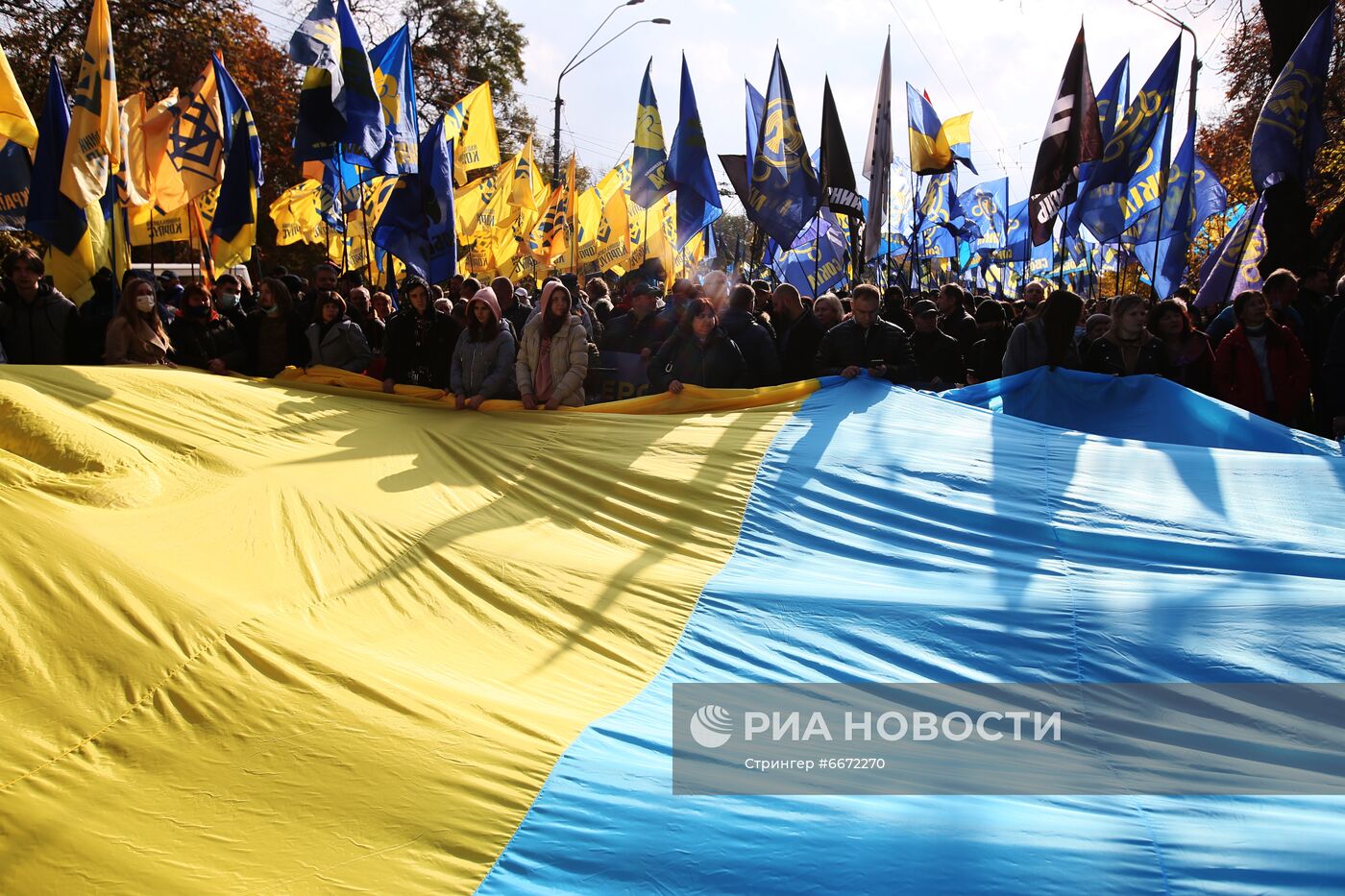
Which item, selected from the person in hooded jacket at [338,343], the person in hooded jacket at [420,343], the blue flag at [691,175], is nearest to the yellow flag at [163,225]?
the blue flag at [691,175]

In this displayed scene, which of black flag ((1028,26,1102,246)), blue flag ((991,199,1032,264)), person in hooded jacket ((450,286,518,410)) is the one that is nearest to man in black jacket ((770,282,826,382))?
person in hooded jacket ((450,286,518,410))

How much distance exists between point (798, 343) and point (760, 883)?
6.29 m

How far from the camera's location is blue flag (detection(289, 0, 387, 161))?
1119cm

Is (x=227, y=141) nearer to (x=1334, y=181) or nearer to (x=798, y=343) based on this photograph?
(x=798, y=343)

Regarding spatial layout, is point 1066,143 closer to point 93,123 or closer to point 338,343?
point 338,343

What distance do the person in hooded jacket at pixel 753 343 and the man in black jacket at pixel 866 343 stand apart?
60 cm

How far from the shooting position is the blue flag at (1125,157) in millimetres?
11664

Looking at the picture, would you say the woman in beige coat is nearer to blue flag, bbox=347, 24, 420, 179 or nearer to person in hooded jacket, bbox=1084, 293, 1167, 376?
person in hooded jacket, bbox=1084, 293, 1167, 376

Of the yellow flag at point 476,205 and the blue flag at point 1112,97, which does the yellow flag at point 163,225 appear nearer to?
the yellow flag at point 476,205

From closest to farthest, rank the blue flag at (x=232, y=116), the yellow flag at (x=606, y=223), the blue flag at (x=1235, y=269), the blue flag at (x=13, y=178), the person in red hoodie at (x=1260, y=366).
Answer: the person in red hoodie at (x=1260, y=366) < the blue flag at (x=1235, y=269) < the blue flag at (x=232, y=116) < the blue flag at (x=13, y=178) < the yellow flag at (x=606, y=223)

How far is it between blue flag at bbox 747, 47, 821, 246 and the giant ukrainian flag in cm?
508

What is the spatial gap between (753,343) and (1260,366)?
3565 mm

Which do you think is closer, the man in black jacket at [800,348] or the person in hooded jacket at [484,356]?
the person in hooded jacket at [484,356]

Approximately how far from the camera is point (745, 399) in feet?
22.4
